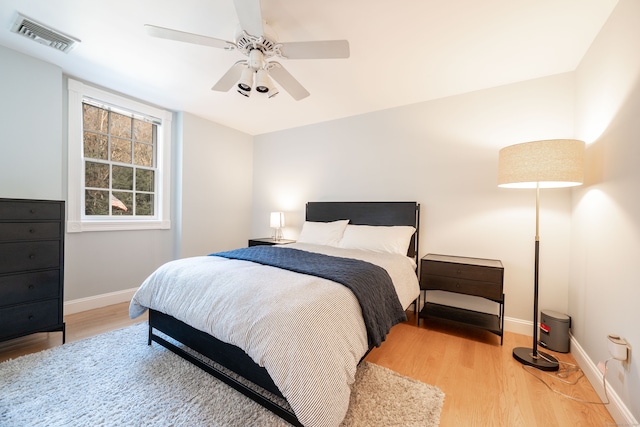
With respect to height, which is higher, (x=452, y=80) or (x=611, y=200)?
(x=452, y=80)

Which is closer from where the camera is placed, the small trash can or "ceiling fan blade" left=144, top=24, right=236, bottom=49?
"ceiling fan blade" left=144, top=24, right=236, bottom=49

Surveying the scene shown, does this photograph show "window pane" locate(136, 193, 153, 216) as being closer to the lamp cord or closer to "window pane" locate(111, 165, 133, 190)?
"window pane" locate(111, 165, 133, 190)

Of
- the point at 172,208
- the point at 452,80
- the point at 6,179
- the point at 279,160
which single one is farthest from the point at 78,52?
the point at 452,80

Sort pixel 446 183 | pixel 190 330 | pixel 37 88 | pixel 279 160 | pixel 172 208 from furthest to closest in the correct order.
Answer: pixel 279 160 → pixel 172 208 → pixel 446 183 → pixel 37 88 → pixel 190 330

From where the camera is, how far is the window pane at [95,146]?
2.96 m

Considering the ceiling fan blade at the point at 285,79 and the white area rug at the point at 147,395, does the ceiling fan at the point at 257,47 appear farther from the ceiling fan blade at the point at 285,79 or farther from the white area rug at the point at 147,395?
the white area rug at the point at 147,395

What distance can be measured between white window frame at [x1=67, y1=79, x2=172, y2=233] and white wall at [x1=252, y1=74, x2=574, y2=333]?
7.16ft

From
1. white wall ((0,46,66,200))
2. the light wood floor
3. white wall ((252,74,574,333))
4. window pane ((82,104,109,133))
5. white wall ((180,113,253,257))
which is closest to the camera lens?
the light wood floor

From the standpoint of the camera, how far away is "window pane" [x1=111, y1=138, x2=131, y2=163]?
318 cm

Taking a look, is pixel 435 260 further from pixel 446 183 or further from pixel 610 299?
pixel 610 299

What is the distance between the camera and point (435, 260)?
8.39ft

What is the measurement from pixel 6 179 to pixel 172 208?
5.23 feet

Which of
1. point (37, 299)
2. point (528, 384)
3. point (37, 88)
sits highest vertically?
point (37, 88)

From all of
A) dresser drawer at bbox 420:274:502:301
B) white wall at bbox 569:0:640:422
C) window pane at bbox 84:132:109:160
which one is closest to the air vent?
window pane at bbox 84:132:109:160
